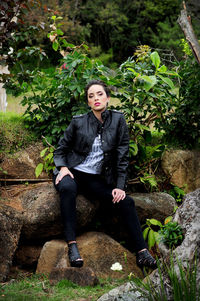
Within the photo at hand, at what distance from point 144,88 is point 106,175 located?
1158 mm

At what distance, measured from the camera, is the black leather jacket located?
3.67m

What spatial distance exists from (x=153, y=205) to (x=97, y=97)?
4.89 feet

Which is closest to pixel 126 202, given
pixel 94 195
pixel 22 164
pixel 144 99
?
pixel 94 195

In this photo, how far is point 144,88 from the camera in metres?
4.11

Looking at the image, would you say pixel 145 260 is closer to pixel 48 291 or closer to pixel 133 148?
pixel 48 291

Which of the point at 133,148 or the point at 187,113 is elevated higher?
the point at 187,113

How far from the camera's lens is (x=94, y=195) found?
3.76 meters

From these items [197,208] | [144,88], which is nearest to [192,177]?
[144,88]

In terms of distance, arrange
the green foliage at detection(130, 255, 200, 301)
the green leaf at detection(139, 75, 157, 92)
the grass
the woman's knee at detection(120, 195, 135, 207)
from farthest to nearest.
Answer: the green leaf at detection(139, 75, 157, 92) < the woman's knee at detection(120, 195, 135, 207) < the grass < the green foliage at detection(130, 255, 200, 301)

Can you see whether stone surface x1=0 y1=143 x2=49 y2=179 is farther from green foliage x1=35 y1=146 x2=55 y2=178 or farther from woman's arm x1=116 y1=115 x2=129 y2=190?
woman's arm x1=116 y1=115 x2=129 y2=190

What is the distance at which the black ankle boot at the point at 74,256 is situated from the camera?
3.24m

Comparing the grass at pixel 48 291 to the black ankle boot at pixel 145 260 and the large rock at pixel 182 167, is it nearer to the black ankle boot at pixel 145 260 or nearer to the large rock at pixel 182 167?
the black ankle boot at pixel 145 260

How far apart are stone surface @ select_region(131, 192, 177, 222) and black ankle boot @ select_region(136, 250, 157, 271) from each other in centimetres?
78

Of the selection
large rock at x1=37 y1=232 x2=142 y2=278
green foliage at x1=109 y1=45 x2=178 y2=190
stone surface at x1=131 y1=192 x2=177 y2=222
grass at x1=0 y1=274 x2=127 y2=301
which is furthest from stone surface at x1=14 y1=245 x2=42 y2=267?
green foliage at x1=109 y1=45 x2=178 y2=190
